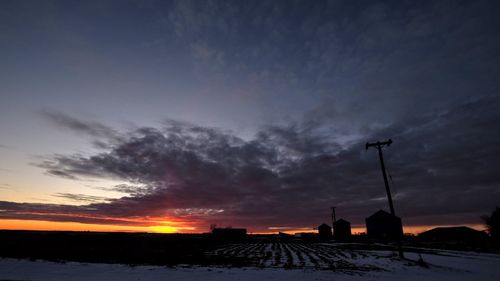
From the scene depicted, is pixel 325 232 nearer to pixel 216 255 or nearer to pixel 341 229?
pixel 341 229

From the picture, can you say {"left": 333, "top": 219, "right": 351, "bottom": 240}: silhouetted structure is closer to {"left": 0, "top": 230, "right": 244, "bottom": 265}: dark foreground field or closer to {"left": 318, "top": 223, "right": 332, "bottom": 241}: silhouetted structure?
{"left": 318, "top": 223, "right": 332, "bottom": 241}: silhouetted structure

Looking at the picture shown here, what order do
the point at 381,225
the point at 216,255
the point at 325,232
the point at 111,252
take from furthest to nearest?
the point at 325,232 → the point at 381,225 → the point at 111,252 → the point at 216,255

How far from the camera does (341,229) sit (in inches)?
3725

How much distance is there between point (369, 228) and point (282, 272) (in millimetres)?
70043

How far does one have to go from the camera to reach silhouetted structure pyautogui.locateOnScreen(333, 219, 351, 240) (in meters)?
92.9

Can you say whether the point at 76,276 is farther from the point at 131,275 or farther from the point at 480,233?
the point at 480,233

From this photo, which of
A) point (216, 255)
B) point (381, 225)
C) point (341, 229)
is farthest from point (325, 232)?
point (216, 255)

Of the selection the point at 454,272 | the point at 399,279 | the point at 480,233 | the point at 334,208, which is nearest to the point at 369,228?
the point at 334,208

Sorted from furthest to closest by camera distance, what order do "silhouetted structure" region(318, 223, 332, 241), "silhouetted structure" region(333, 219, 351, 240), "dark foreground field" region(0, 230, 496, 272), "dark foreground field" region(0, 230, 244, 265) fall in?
"silhouetted structure" region(318, 223, 332, 241)
"silhouetted structure" region(333, 219, 351, 240)
"dark foreground field" region(0, 230, 244, 265)
"dark foreground field" region(0, 230, 496, 272)

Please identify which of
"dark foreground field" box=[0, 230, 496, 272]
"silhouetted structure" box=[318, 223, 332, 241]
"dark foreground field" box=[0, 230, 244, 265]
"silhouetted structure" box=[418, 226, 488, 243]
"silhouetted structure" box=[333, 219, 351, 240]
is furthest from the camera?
"silhouetted structure" box=[318, 223, 332, 241]

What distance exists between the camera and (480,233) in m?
82.3

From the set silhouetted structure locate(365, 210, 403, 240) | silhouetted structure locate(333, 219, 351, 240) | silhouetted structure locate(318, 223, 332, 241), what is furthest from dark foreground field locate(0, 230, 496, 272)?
silhouetted structure locate(318, 223, 332, 241)

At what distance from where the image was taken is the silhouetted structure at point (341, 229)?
3659 inches

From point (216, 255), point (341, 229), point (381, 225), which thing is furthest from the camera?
point (341, 229)
